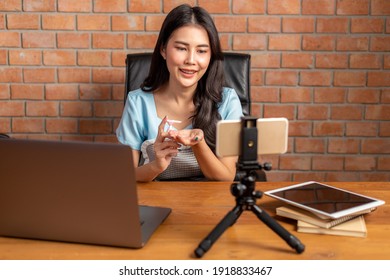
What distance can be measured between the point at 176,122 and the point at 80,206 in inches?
35.2

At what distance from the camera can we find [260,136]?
1086 millimetres

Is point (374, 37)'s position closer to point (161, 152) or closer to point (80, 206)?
point (161, 152)

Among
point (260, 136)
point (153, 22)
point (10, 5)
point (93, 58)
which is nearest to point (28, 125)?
point (93, 58)

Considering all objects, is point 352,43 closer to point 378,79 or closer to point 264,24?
point 378,79

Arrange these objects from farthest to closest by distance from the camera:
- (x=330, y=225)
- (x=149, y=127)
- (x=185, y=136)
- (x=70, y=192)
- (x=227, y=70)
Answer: (x=227, y=70) → (x=149, y=127) → (x=185, y=136) → (x=330, y=225) → (x=70, y=192)

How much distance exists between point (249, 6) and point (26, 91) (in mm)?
1206

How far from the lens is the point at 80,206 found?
3.44ft

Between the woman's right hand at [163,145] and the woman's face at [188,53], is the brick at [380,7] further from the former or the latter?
the woman's right hand at [163,145]

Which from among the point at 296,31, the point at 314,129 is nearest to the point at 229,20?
the point at 296,31

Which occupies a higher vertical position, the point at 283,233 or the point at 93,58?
the point at 93,58

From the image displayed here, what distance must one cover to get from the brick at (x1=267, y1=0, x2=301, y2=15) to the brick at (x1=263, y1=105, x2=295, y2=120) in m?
0.47

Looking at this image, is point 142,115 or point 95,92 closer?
point 142,115

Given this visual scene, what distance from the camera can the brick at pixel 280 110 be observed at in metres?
2.64

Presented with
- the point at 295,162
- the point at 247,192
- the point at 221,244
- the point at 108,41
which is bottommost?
the point at 295,162
